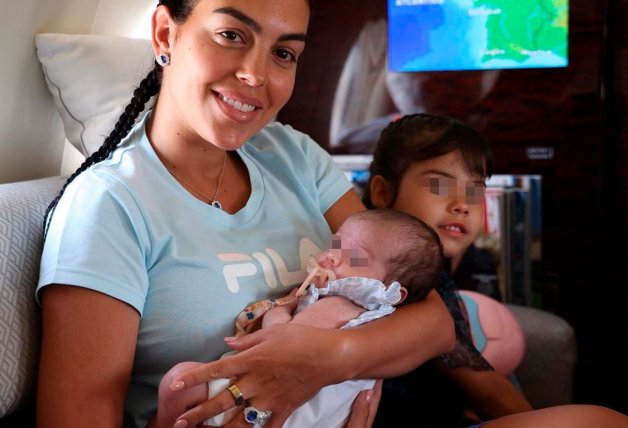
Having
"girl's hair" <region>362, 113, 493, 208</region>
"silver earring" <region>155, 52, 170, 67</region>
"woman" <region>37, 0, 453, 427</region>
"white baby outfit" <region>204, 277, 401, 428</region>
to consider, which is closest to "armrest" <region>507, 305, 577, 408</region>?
"girl's hair" <region>362, 113, 493, 208</region>

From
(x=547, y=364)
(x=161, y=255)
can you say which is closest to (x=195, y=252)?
(x=161, y=255)

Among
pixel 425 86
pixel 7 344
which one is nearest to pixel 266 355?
pixel 7 344

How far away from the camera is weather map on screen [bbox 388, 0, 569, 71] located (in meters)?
2.71

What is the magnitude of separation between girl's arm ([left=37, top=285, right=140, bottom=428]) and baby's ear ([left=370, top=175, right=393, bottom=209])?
0.76 metres

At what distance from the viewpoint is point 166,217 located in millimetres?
1213

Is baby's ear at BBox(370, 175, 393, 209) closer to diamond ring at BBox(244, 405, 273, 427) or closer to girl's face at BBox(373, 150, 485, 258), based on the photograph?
girl's face at BBox(373, 150, 485, 258)

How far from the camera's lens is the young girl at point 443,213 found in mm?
1415

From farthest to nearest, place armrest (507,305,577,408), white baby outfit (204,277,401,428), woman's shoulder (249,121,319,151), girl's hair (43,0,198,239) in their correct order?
armrest (507,305,577,408) → woman's shoulder (249,121,319,151) → girl's hair (43,0,198,239) → white baby outfit (204,277,401,428)

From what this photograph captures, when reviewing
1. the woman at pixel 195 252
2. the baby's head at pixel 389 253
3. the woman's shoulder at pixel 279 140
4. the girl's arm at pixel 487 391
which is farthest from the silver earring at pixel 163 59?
the girl's arm at pixel 487 391

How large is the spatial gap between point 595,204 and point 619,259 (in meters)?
0.22

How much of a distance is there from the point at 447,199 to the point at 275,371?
0.65 m

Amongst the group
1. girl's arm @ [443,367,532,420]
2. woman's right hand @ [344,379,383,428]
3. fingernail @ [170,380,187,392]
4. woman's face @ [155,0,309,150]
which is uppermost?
woman's face @ [155,0,309,150]

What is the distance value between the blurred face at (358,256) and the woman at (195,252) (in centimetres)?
7

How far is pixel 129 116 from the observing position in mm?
1407
